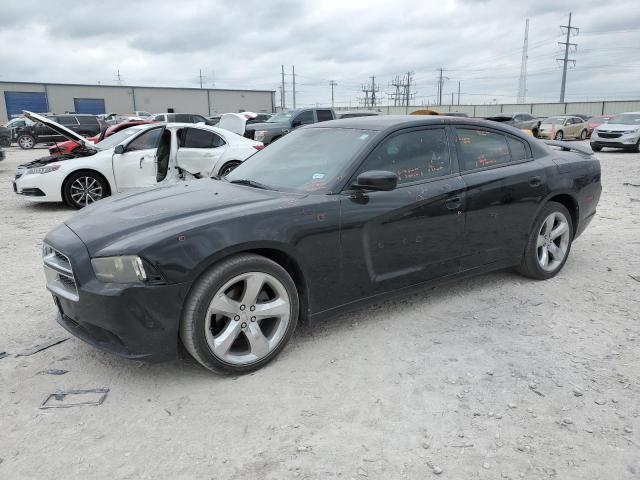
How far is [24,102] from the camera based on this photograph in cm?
4938

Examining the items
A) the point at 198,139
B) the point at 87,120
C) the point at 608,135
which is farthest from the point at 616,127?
the point at 87,120

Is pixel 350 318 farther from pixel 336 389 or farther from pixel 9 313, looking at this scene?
pixel 9 313

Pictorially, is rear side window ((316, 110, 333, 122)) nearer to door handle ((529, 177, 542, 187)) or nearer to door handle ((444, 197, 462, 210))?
door handle ((529, 177, 542, 187))

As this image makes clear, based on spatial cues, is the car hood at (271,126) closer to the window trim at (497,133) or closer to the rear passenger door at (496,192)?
the window trim at (497,133)

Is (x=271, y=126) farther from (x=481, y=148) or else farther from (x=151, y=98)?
(x=151, y=98)

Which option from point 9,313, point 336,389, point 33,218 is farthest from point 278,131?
point 336,389

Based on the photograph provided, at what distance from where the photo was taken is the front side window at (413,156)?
3.61 metres

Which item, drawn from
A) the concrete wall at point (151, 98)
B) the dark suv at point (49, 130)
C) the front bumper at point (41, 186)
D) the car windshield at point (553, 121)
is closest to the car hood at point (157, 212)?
the front bumper at point (41, 186)

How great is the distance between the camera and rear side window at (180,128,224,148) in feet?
27.3

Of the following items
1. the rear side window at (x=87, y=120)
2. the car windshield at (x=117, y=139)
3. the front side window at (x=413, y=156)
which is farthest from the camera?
the rear side window at (x=87, y=120)

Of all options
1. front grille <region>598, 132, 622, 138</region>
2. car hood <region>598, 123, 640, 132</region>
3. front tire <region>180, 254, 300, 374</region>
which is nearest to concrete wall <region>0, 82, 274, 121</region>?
car hood <region>598, 123, 640, 132</region>

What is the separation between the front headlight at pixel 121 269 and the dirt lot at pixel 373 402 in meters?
0.69

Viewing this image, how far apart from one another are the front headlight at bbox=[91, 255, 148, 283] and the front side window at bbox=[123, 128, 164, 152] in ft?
20.1

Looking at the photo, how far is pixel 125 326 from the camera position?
2.71 m
